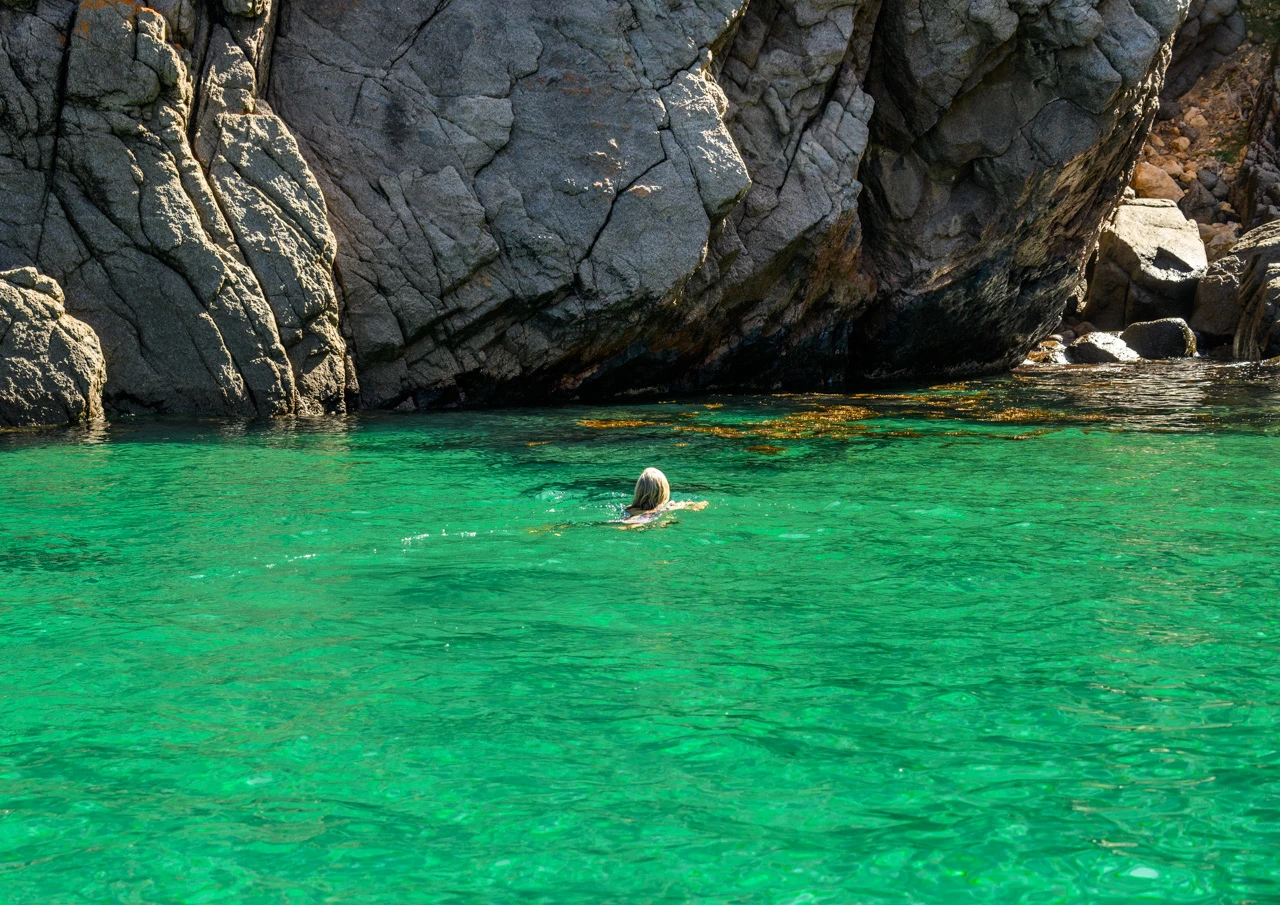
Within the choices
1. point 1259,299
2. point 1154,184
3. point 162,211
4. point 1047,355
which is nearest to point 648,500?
point 162,211

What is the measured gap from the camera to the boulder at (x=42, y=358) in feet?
38.9

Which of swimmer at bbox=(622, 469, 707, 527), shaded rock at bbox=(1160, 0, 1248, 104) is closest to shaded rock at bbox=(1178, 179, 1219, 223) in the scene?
shaded rock at bbox=(1160, 0, 1248, 104)

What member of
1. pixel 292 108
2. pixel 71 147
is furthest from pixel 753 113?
pixel 71 147

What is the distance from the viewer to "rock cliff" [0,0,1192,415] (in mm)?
12539

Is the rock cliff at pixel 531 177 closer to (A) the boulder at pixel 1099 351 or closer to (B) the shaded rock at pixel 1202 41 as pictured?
(A) the boulder at pixel 1099 351

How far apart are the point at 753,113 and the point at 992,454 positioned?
7027mm

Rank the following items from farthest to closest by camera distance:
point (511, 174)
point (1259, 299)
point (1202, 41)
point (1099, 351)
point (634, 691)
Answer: point (1202, 41) → point (1099, 351) → point (1259, 299) → point (511, 174) → point (634, 691)

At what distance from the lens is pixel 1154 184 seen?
3519 cm

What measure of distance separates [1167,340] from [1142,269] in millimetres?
3189

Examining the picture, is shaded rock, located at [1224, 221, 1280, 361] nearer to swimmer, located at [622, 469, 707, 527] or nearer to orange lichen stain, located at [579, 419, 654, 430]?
orange lichen stain, located at [579, 419, 654, 430]

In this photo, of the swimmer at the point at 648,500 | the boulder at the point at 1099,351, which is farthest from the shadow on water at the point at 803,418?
the boulder at the point at 1099,351

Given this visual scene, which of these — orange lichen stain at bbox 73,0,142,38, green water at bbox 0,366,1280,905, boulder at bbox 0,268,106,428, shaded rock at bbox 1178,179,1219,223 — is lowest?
green water at bbox 0,366,1280,905

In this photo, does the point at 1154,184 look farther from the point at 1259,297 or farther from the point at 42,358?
the point at 42,358

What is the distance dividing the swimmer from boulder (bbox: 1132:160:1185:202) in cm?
3101
